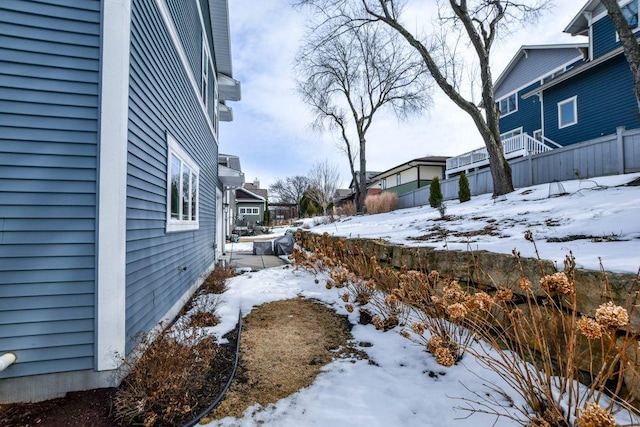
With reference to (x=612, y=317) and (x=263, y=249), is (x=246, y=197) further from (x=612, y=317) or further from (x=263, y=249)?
(x=612, y=317)

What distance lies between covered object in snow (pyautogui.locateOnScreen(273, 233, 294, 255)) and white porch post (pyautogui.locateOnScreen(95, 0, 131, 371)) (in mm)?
8862

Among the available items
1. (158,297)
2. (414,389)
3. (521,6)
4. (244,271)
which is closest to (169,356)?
(158,297)

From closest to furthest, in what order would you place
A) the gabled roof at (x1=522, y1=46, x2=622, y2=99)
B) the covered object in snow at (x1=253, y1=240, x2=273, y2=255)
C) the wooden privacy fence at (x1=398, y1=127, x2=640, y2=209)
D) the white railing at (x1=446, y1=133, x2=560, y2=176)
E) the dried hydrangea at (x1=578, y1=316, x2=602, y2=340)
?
the dried hydrangea at (x1=578, y1=316, x2=602, y2=340)
the wooden privacy fence at (x1=398, y1=127, x2=640, y2=209)
the gabled roof at (x1=522, y1=46, x2=622, y2=99)
the covered object in snow at (x1=253, y1=240, x2=273, y2=255)
the white railing at (x1=446, y1=133, x2=560, y2=176)

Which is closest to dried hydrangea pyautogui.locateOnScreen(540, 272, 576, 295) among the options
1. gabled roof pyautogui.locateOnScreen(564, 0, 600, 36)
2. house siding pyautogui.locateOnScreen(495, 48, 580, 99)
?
gabled roof pyautogui.locateOnScreen(564, 0, 600, 36)

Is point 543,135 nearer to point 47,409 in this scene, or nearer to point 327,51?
point 327,51

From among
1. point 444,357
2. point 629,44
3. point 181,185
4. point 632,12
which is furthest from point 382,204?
point 444,357

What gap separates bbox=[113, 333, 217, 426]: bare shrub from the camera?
210 cm

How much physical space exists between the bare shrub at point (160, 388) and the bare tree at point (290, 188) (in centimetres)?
4419

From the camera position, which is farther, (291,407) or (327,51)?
(327,51)

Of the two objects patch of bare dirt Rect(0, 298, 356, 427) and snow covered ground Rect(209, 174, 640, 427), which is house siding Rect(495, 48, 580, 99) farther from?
patch of bare dirt Rect(0, 298, 356, 427)

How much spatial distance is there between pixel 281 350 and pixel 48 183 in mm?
2601

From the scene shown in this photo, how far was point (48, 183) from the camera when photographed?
2404 mm

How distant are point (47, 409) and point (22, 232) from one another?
4.42 ft

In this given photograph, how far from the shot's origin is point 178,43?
14.9 ft
